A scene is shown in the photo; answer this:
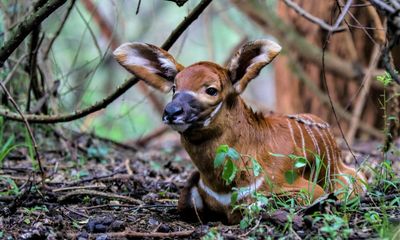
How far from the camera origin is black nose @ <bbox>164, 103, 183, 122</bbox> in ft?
14.1

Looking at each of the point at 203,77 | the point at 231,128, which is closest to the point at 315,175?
the point at 231,128

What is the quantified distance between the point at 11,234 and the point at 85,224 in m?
0.54

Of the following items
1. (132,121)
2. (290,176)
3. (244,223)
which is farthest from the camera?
(132,121)

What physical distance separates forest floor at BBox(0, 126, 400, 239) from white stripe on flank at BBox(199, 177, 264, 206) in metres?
0.23

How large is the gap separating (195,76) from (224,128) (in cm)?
42

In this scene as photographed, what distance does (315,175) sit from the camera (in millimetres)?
4805

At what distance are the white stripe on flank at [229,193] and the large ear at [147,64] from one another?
0.79 m

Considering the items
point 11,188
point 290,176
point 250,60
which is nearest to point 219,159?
point 290,176

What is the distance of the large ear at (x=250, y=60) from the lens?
471cm

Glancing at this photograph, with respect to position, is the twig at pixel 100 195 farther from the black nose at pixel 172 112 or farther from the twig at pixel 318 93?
the twig at pixel 318 93

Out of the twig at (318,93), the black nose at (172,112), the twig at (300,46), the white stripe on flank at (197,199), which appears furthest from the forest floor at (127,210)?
the twig at (300,46)

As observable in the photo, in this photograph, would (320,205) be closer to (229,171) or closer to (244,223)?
(244,223)

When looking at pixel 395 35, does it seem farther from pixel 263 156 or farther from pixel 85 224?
pixel 85 224

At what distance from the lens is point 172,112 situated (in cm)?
428
